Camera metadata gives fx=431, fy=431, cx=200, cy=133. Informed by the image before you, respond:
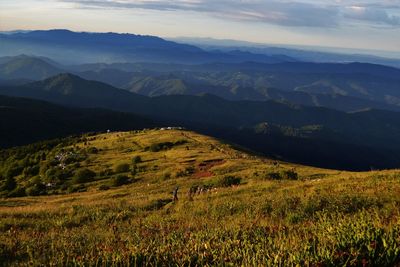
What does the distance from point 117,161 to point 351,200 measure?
49777 millimetres

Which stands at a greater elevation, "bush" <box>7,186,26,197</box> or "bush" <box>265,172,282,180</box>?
"bush" <box>265,172,282,180</box>

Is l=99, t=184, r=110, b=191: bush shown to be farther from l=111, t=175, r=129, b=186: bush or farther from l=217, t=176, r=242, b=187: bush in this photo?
l=217, t=176, r=242, b=187: bush

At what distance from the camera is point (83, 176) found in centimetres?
5531

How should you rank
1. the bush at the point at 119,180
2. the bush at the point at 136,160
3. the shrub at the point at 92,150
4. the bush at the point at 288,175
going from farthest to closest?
the shrub at the point at 92,150, the bush at the point at 136,160, the bush at the point at 119,180, the bush at the point at 288,175

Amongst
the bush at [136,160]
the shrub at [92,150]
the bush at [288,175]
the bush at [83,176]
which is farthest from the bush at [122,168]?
the bush at [288,175]

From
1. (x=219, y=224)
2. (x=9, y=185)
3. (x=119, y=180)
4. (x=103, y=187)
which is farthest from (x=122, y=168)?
(x=219, y=224)

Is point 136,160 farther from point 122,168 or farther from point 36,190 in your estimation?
point 36,190

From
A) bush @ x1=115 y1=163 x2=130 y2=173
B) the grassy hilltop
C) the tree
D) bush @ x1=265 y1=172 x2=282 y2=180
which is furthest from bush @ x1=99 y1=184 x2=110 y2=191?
the tree

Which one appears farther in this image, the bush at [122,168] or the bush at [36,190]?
the bush at [122,168]

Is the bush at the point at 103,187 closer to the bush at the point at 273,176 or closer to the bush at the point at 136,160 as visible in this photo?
the bush at the point at 136,160

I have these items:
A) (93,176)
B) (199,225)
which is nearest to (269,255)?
(199,225)

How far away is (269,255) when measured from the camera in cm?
681

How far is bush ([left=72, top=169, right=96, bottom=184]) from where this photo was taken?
5434 centimetres

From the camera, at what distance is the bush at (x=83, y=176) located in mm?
54344
